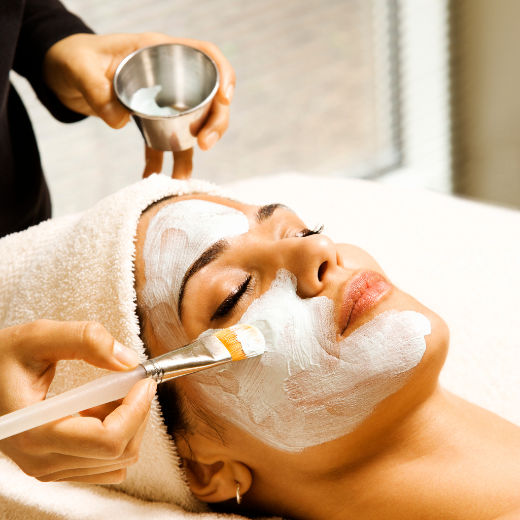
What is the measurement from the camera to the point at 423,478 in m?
0.91

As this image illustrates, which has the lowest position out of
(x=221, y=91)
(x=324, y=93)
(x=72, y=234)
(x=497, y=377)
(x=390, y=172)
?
(x=390, y=172)

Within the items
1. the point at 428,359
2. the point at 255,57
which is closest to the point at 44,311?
the point at 428,359

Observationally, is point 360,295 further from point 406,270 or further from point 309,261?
point 406,270

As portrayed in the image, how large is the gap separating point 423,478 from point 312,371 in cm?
28

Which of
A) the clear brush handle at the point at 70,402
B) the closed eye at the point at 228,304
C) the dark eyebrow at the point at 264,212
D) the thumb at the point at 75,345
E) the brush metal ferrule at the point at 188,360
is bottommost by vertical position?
the closed eye at the point at 228,304

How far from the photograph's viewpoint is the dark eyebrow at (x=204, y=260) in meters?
0.91

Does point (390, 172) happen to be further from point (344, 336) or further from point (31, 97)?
point (344, 336)

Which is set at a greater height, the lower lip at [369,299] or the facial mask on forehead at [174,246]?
the facial mask on forehead at [174,246]

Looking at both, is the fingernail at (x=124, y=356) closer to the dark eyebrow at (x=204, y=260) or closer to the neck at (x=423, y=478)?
the dark eyebrow at (x=204, y=260)

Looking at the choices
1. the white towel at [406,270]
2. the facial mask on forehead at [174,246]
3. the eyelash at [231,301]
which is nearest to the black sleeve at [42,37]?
the white towel at [406,270]

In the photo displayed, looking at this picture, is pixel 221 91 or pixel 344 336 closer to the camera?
pixel 344 336

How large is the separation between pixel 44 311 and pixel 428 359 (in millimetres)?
683

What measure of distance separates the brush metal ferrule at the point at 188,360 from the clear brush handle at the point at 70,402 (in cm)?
2

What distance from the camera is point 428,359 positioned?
877 millimetres
